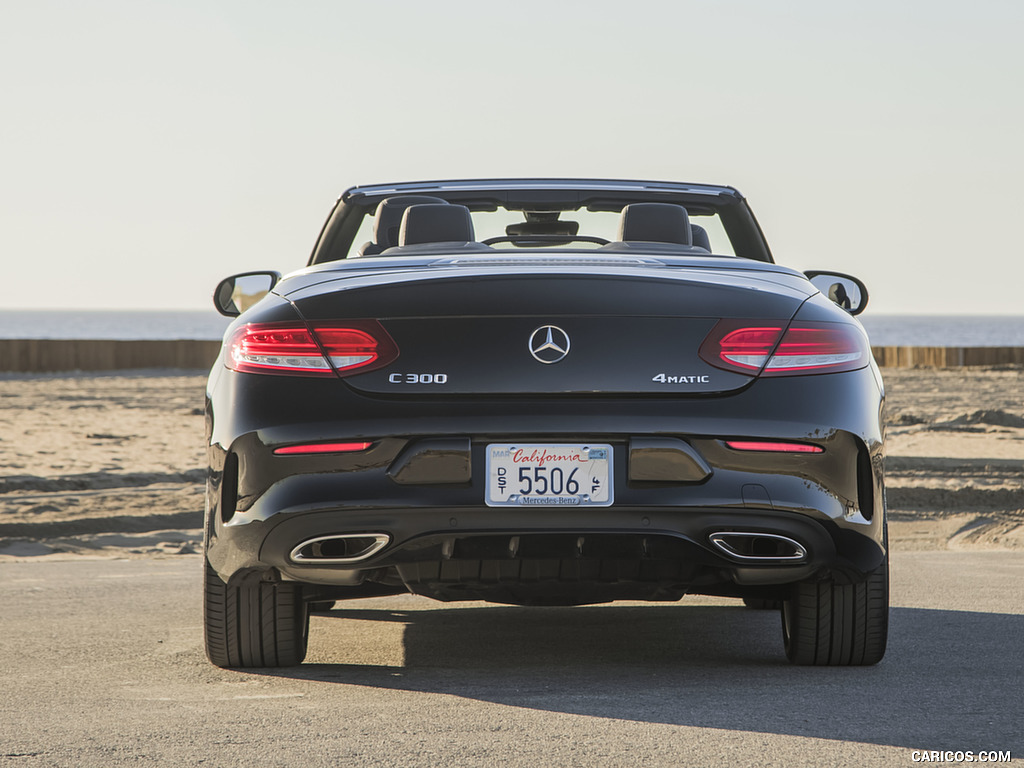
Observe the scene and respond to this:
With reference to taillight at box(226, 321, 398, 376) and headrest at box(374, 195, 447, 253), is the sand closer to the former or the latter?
headrest at box(374, 195, 447, 253)

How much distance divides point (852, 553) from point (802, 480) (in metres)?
0.29

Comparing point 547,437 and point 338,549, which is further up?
point 547,437

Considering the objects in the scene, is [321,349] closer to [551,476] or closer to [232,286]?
[551,476]

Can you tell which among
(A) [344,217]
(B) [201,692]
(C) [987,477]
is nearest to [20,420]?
(C) [987,477]

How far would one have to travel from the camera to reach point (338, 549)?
385 centimetres

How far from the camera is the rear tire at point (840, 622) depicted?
4.20 meters

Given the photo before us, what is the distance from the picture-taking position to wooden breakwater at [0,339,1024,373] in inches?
1426

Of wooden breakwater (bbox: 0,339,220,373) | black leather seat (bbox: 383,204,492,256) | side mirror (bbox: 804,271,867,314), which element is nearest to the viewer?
black leather seat (bbox: 383,204,492,256)

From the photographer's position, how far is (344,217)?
545 cm

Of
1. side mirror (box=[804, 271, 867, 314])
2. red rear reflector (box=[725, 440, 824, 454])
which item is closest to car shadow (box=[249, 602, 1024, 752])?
red rear reflector (box=[725, 440, 824, 454])

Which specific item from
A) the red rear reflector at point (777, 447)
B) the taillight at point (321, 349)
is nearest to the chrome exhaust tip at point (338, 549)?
the taillight at point (321, 349)

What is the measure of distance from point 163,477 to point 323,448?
356 inches

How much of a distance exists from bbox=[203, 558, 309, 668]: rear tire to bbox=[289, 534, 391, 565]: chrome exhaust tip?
38 cm

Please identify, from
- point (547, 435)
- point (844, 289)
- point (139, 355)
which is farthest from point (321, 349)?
point (139, 355)
